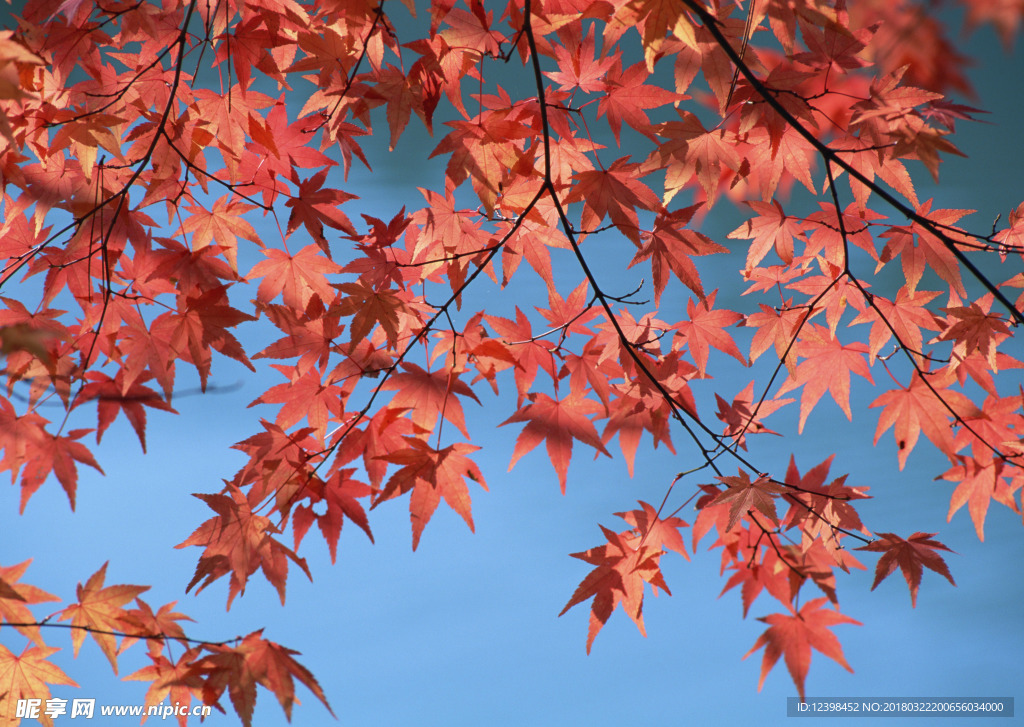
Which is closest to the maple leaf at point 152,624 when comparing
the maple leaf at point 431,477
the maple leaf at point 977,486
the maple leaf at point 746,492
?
the maple leaf at point 431,477

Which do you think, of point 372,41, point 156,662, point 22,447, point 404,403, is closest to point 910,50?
point 404,403

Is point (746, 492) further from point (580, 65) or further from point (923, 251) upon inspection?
point (580, 65)

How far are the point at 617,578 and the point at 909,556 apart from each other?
0.46 metres

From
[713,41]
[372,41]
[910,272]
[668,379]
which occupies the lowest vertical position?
[668,379]

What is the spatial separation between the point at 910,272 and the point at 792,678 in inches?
27.9

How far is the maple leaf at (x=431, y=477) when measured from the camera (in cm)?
94

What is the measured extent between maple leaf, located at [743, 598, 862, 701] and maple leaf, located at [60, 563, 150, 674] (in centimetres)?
91

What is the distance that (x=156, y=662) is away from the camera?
1010 mm

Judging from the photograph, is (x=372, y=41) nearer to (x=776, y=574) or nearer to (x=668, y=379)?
Answer: (x=668, y=379)

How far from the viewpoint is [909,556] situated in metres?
1.08

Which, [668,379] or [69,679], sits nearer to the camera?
[69,679]

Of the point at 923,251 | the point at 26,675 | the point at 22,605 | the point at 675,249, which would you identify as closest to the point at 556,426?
the point at 675,249

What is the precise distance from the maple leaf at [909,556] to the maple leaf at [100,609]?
3.58 feet

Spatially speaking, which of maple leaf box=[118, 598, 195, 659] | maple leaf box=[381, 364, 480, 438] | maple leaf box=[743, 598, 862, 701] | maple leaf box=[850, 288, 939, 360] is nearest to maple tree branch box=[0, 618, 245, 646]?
maple leaf box=[118, 598, 195, 659]
